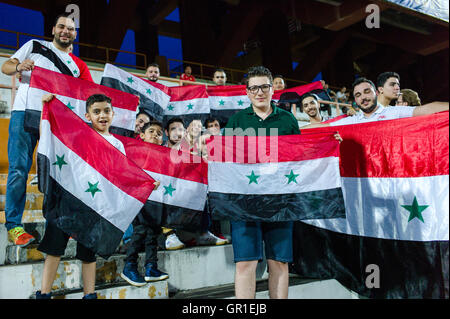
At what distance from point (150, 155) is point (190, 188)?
1.64 ft

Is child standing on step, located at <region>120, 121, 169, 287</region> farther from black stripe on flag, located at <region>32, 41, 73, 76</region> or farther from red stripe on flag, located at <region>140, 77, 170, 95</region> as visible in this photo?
red stripe on flag, located at <region>140, 77, 170, 95</region>

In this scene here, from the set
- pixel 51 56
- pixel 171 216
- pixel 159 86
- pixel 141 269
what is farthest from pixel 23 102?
pixel 159 86

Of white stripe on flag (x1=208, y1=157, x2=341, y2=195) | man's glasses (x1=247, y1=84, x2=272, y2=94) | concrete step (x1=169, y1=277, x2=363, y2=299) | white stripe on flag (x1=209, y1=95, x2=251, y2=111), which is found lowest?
concrete step (x1=169, y1=277, x2=363, y2=299)

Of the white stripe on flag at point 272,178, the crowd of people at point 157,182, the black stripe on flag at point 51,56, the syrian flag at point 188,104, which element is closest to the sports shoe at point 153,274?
the crowd of people at point 157,182

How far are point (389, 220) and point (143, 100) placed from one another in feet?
12.5

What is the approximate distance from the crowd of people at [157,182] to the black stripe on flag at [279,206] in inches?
4.3

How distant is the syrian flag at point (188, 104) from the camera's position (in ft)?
19.5

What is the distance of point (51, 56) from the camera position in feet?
10.8

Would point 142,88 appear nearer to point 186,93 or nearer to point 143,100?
point 143,100

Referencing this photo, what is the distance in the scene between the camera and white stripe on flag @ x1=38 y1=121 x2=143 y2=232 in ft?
8.28

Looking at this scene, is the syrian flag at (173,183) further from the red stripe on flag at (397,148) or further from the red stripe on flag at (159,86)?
the red stripe on flag at (159,86)

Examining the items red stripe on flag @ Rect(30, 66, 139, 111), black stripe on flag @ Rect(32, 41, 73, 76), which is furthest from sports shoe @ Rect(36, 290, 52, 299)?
black stripe on flag @ Rect(32, 41, 73, 76)

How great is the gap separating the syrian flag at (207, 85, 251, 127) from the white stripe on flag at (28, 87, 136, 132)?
7.09ft
